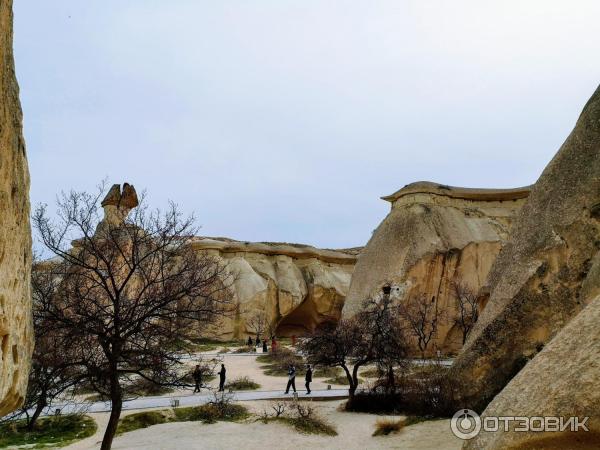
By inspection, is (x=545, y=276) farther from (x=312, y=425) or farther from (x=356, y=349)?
(x=356, y=349)

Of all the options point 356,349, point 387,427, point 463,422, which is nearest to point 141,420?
point 387,427

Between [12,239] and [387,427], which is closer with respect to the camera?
[12,239]

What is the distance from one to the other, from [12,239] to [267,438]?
22.9 ft

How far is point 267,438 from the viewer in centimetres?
902

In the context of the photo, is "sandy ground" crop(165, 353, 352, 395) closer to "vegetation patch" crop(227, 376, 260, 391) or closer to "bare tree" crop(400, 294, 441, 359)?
"vegetation patch" crop(227, 376, 260, 391)

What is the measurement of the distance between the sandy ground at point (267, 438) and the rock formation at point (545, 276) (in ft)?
3.27

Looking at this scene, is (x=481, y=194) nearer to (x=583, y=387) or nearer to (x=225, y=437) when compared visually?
(x=225, y=437)

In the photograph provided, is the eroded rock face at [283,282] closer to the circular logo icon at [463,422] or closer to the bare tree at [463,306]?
the bare tree at [463,306]

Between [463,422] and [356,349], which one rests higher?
[356,349]

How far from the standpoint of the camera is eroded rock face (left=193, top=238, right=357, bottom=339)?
28875mm

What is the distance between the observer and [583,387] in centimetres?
290

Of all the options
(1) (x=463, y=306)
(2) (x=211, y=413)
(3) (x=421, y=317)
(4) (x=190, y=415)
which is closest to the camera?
(2) (x=211, y=413)

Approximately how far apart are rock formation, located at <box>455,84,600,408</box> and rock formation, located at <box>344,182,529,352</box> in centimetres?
1198

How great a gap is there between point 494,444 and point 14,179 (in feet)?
10.9
